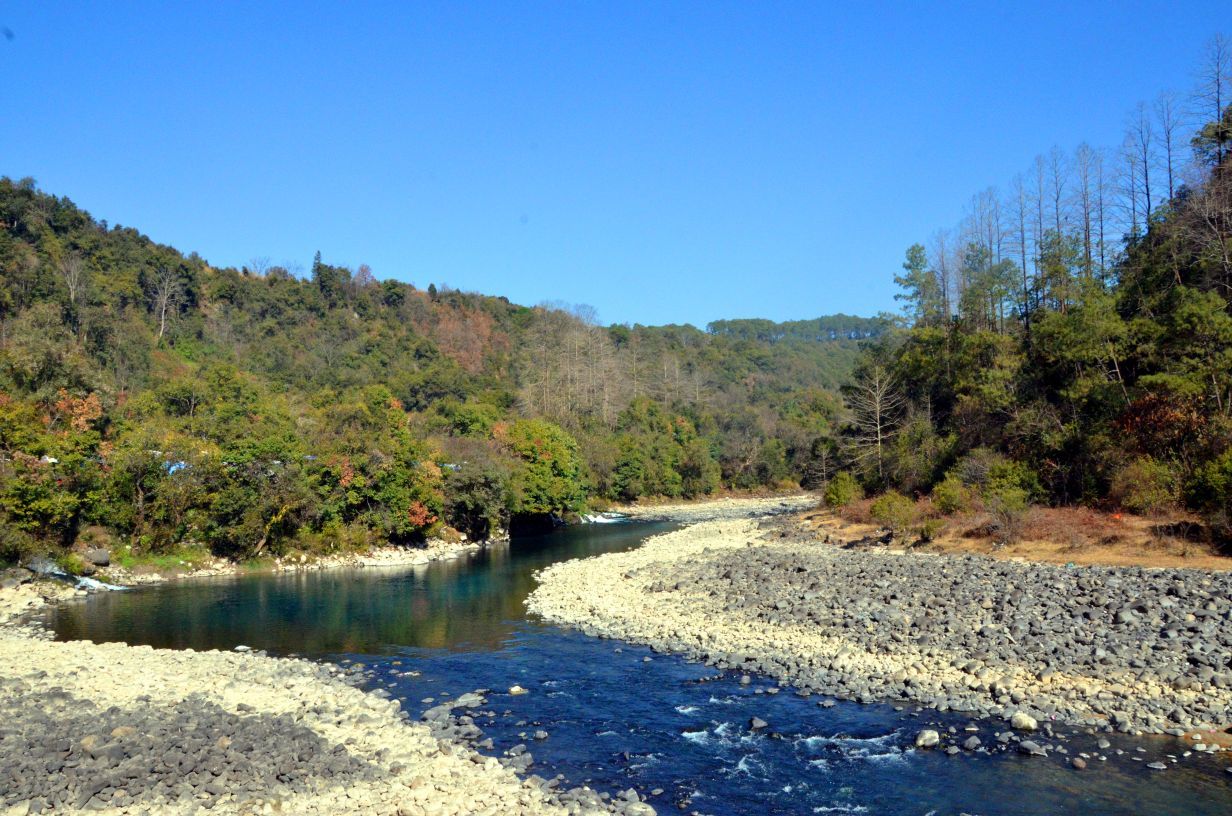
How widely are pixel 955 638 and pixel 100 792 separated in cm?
1699

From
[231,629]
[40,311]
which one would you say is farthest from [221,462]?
[40,311]

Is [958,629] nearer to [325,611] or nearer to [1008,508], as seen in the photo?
[1008,508]

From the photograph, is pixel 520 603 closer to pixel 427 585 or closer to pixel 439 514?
pixel 427 585

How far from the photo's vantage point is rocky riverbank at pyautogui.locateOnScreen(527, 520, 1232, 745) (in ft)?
49.9

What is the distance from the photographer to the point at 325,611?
2761cm

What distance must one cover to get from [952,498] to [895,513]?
2779 mm

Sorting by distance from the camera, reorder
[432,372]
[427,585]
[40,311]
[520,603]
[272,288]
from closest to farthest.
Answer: [520,603] < [427,585] < [40,311] < [432,372] < [272,288]

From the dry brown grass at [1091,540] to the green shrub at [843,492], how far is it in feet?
43.3

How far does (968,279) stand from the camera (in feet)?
182

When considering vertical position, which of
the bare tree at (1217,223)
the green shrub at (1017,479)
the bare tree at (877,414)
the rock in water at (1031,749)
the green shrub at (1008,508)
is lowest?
the rock in water at (1031,749)

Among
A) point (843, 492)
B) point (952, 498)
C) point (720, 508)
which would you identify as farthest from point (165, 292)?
point (952, 498)

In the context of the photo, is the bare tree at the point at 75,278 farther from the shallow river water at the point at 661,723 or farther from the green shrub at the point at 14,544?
the shallow river water at the point at 661,723

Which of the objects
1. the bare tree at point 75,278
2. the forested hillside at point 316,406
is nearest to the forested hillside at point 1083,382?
the forested hillside at point 316,406

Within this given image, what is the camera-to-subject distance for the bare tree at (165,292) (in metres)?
78.7
